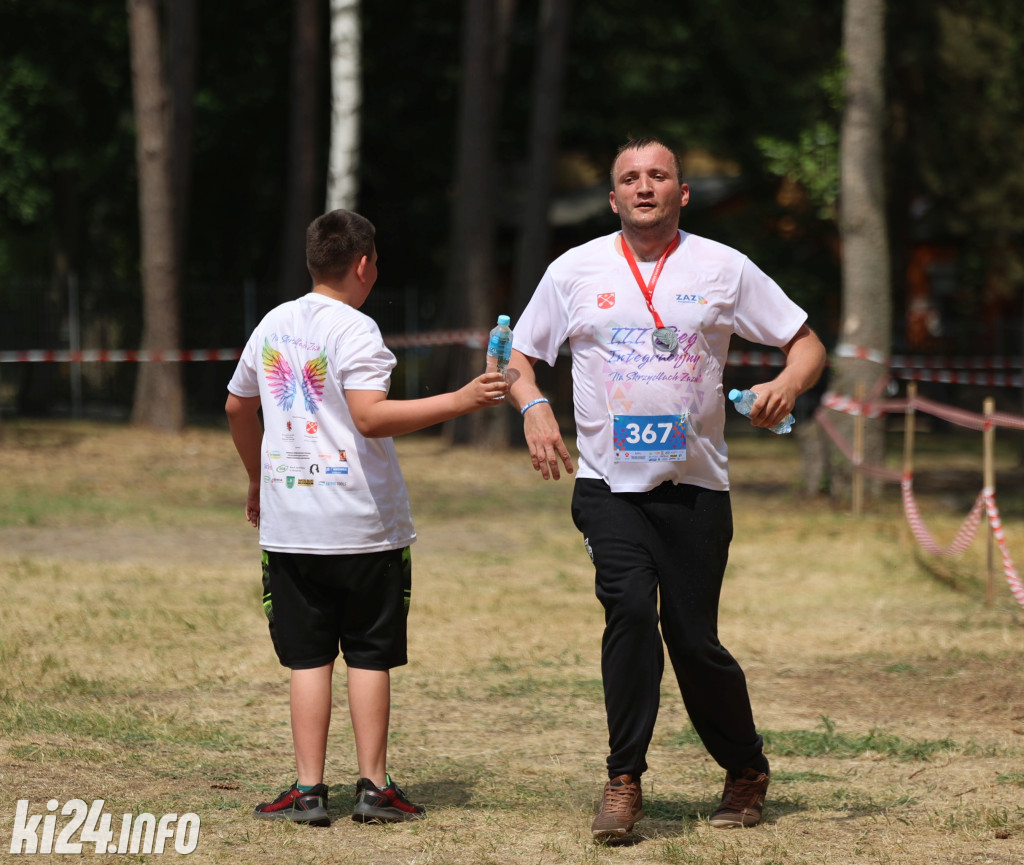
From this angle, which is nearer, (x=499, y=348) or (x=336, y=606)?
(x=499, y=348)

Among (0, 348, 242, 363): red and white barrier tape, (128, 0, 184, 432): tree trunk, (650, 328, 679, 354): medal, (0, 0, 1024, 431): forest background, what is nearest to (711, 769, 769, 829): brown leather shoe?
(650, 328, 679, 354): medal

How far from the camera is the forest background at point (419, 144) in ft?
82.3

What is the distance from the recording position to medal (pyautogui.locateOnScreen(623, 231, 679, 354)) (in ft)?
15.4

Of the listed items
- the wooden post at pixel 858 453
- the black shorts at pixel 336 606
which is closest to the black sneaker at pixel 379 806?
the black shorts at pixel 336 606

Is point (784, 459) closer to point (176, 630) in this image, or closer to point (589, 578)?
point (589, 578)

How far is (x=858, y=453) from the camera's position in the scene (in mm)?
13805

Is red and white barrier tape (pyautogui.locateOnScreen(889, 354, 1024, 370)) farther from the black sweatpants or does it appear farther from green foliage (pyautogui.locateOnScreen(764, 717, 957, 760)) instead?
the black sweatpants

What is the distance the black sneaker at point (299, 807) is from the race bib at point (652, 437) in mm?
1473

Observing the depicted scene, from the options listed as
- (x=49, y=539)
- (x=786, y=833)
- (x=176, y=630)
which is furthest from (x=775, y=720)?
(x=49, y=539)

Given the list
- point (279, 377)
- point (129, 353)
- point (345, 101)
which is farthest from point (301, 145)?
point (279, 377)

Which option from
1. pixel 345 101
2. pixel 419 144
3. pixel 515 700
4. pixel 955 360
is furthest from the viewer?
pixel 419 144

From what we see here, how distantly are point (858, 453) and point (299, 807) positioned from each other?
9.78 m

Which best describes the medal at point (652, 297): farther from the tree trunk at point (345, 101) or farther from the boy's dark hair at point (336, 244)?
the tree trunk at point (345, 101)

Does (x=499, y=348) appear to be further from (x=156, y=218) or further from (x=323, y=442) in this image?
(x=156, y=218)
